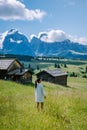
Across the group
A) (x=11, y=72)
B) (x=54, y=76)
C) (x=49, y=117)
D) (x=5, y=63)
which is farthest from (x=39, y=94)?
(x=54, y=76)

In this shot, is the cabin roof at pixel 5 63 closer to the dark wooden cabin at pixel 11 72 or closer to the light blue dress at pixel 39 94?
the dark wooden cabin at pixel 11 72

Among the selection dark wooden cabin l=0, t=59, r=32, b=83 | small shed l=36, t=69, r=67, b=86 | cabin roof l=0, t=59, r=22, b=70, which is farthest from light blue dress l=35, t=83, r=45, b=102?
small shed l=36, t=69, r=67, b=86

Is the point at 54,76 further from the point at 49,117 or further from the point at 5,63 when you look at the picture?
the point at 49,117

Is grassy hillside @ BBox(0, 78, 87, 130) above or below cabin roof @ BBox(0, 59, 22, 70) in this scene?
above

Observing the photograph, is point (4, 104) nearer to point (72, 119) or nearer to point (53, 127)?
point (72, 119)

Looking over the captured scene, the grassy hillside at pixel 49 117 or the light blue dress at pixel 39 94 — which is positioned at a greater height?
the light blue dress at pixel 39 94

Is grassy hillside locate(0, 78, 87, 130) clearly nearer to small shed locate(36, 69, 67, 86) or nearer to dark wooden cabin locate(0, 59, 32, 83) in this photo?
dark wooden cabin locate(0, 59, 32, 83)

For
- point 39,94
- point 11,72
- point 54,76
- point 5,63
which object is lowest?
point 54,76

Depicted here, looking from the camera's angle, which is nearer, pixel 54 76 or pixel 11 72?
pixel 11 72

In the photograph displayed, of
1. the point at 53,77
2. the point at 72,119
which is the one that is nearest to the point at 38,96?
the point at 72,119

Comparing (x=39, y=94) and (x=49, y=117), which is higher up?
(x=39, y=94)

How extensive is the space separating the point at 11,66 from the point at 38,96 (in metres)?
57.1

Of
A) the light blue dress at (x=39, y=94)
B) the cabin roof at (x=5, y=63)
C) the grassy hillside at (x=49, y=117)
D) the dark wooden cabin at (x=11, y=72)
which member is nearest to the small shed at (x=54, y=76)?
the dark wooden cabin at (x=11, y=72)

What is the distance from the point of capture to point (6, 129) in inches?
372
